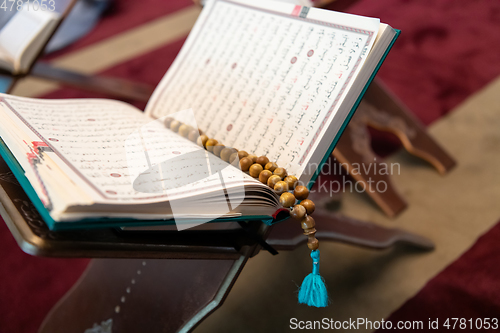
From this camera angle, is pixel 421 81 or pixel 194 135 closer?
pixel 194 135

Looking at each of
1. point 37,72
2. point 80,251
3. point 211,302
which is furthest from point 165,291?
point 37,72

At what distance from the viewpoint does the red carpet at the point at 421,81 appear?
37.3 inches

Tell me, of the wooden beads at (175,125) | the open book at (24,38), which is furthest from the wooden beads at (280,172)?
the open book at (24,38)

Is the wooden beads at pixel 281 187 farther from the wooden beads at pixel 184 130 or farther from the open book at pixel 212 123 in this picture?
the wooden beads at pixel 184 130

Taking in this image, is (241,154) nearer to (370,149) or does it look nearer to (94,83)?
(370,149)

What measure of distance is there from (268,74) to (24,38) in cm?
111

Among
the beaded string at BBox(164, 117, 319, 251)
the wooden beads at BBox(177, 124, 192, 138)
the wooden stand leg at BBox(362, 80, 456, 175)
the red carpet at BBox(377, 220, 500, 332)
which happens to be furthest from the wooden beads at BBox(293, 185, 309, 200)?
the wooden stand leg at BBox(362, 80, 456, 175)

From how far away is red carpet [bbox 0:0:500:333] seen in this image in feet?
3.11

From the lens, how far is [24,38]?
1314 mm

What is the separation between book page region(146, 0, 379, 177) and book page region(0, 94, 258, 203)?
0.27ft

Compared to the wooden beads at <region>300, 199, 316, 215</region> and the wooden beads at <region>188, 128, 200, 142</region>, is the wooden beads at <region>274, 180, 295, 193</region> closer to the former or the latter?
the wooden beads at <region>300, 199, 316, 215</region>

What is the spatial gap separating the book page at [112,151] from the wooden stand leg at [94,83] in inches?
34.8

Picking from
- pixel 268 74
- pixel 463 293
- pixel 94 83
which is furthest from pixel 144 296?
pixel 94 83

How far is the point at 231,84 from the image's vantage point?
666 millimetres
